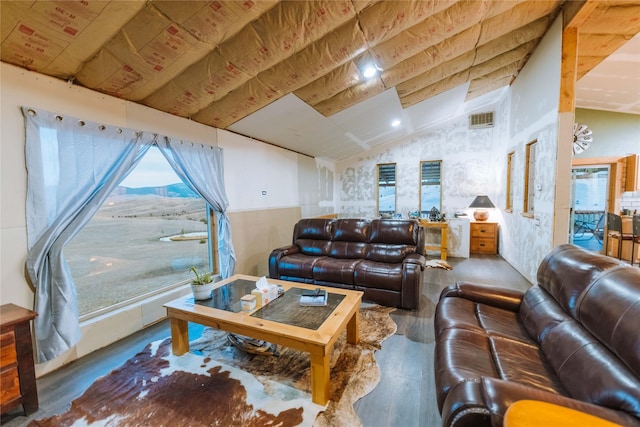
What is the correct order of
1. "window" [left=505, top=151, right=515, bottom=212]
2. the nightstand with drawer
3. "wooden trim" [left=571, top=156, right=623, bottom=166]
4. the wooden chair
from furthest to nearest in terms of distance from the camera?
the nightstand with drawer, "wooden trim" [left=571, top=156, right=623, bottom=166], "window" [left=505, top=151, right=515, bottom=212], the wooden chair

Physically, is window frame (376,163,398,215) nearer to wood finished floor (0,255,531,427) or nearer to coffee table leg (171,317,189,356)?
wood finished floor (0,255,531,427)

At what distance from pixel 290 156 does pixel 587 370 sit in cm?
487

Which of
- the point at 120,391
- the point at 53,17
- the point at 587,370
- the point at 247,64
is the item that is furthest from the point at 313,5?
the point at 120,391

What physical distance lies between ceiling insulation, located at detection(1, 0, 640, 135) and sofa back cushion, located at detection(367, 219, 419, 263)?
1.85m

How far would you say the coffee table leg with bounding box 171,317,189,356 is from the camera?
2.16 metres

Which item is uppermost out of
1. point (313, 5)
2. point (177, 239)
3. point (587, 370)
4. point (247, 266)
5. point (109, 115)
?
point (313, 5)

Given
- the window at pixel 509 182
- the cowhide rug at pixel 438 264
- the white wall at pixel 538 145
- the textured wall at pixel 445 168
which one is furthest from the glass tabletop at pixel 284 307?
Result: the window at pixel 509 182

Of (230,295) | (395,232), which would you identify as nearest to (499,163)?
(395,232)

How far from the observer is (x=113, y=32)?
182 centimetres

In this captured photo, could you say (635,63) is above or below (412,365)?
above

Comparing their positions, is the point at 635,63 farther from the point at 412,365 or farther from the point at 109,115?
the point at 109,115

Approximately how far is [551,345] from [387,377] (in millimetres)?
1025

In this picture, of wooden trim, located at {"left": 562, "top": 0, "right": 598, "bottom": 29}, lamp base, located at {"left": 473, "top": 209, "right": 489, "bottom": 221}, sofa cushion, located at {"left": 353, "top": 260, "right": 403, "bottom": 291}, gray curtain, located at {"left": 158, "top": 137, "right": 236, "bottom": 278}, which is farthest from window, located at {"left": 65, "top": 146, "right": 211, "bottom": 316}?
lamp base, located at {"left": 473, "top": 209, "right": 489, "bottom": 221}

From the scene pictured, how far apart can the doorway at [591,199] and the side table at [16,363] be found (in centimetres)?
774
